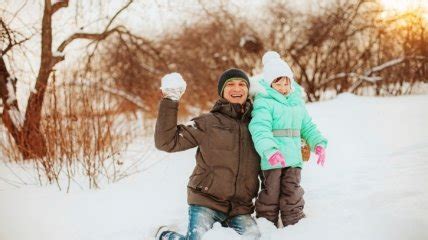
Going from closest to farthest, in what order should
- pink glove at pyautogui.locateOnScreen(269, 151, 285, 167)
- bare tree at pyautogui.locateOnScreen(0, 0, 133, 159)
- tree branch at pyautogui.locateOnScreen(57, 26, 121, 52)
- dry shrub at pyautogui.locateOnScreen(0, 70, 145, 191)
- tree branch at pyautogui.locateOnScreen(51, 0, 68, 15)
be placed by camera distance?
pink glove at pyautogui.locateOnScreen(269, 151, 285, 167)
dry shrub at pyautogui.locateOnScreen(0, 70, 145, 191)
bare tree at pyautogui.locateOnScreen(0, 0, 133, 159)
tree branch at pyautogui.locateOnScreen(51, 0, 68, 15)
tree branch at pyautogui.locateOnScreen(57, 26, 121, 52)

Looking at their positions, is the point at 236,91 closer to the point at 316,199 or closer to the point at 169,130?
the point at 169,130

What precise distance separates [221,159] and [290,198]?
528 mm

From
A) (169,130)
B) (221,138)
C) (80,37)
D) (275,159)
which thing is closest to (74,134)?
(169,130)

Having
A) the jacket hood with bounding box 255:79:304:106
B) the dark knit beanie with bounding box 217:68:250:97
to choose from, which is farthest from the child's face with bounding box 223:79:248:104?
the jacket hood with bounding box 255:79:304:106

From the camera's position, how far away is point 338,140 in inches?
165

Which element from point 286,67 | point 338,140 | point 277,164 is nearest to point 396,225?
point 277,164

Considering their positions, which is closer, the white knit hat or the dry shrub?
the white knit hat

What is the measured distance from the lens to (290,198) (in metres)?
2.51

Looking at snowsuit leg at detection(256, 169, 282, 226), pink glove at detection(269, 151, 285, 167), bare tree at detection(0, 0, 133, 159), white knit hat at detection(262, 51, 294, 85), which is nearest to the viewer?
pink glove at detection(269, 151, 285, 167)

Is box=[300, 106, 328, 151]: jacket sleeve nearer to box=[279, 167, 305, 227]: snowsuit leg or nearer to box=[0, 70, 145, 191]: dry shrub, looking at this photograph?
box=[279, 167, 305, 227]: snowsuit leg

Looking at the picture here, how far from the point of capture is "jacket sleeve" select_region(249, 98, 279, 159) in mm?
2309

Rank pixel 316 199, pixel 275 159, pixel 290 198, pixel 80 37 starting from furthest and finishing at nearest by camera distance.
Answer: pixel 80 37, pixel 316 199, pixel 290 198, pixel 275 159

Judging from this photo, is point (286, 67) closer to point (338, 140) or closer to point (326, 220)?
point (326, 220)

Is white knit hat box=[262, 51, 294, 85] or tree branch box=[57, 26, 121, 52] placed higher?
tree branch box=[57, 26, 121, 52]
